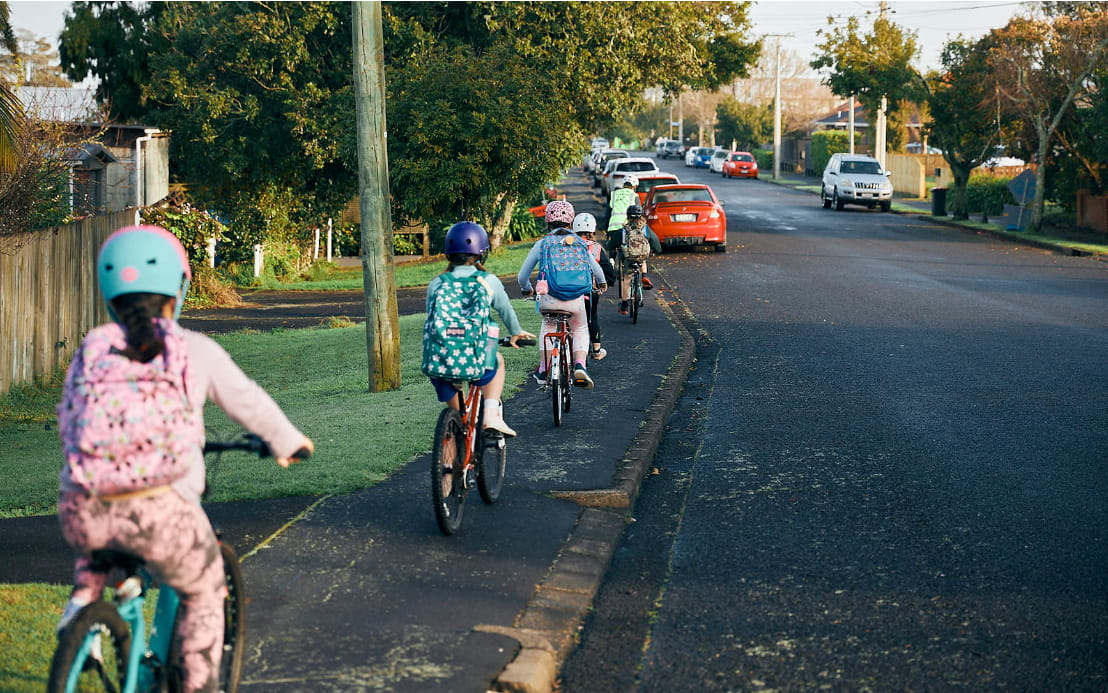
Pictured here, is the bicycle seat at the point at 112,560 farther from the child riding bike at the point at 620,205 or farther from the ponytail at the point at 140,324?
the child riding bike at the point at 620,205

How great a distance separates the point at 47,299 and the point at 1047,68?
2844 cm

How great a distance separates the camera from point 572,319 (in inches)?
427

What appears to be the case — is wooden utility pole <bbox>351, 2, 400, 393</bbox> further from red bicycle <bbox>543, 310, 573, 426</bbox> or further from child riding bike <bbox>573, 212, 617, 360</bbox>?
red bicycle <bbox>543, 310, 573, 426</bbox>

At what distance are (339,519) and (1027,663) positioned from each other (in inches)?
147

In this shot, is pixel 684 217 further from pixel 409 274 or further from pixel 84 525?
pixel 84 525

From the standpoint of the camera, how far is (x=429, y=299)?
23.2 ft

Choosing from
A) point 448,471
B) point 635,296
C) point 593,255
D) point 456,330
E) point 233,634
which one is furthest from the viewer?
point 635,296

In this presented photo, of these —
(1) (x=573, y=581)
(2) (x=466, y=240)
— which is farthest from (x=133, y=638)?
(2) (x=466, y=240)


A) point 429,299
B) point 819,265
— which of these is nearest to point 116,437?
point 429,299

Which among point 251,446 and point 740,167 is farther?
point 740,167

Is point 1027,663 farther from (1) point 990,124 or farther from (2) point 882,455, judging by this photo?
(1) point 990,124

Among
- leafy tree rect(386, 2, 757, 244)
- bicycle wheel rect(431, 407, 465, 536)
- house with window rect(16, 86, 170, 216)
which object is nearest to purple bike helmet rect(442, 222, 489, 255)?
bicycle wheel rect(431, 407, 465, 536)

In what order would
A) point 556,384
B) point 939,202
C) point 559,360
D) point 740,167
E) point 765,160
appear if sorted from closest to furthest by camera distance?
point 556,384 → point 559,360 → point 939,202 → point 740,167 → point 765,160

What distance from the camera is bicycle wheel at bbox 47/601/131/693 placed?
3467 millimetres
